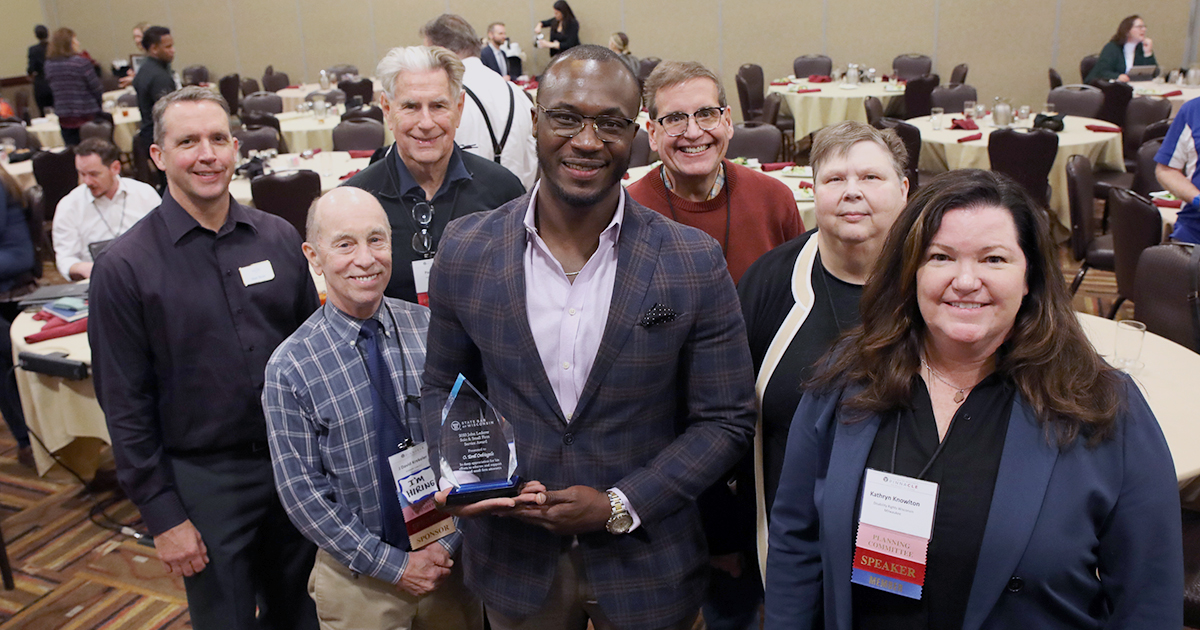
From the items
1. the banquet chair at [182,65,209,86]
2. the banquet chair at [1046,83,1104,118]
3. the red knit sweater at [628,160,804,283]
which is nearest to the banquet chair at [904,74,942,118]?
the banquet chair at [1046,83,1104,118]

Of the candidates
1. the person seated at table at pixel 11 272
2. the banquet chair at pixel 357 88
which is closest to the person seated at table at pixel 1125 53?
the banquet chair at pixel 357 88

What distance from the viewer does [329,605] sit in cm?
208

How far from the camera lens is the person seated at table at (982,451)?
1.34 metres

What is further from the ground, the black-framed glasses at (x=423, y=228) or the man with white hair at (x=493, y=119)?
the man with white hair at (x=493, y=119)

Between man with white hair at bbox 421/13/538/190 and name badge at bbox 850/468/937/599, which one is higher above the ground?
man with white hair at bbox 421/13/538/190

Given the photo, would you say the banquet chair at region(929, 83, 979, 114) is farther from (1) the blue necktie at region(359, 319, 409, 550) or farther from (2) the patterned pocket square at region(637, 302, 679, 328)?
(2) the patterned pocket square at region(637, 302, 679, 328)

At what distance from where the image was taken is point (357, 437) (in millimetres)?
1999

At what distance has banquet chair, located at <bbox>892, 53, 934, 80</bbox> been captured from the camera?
1066 cm

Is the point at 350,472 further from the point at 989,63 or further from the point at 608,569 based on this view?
the point at 989,63

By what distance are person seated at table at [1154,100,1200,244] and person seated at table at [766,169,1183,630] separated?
298cm

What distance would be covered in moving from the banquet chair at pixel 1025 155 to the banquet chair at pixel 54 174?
6.65m

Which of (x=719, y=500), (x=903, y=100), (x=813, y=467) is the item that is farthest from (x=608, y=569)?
(x=903, y=100)

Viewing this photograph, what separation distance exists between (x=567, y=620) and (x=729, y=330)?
659 millimetres

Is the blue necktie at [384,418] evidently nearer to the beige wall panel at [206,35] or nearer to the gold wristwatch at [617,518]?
the gold wristwatch at [617,518]
